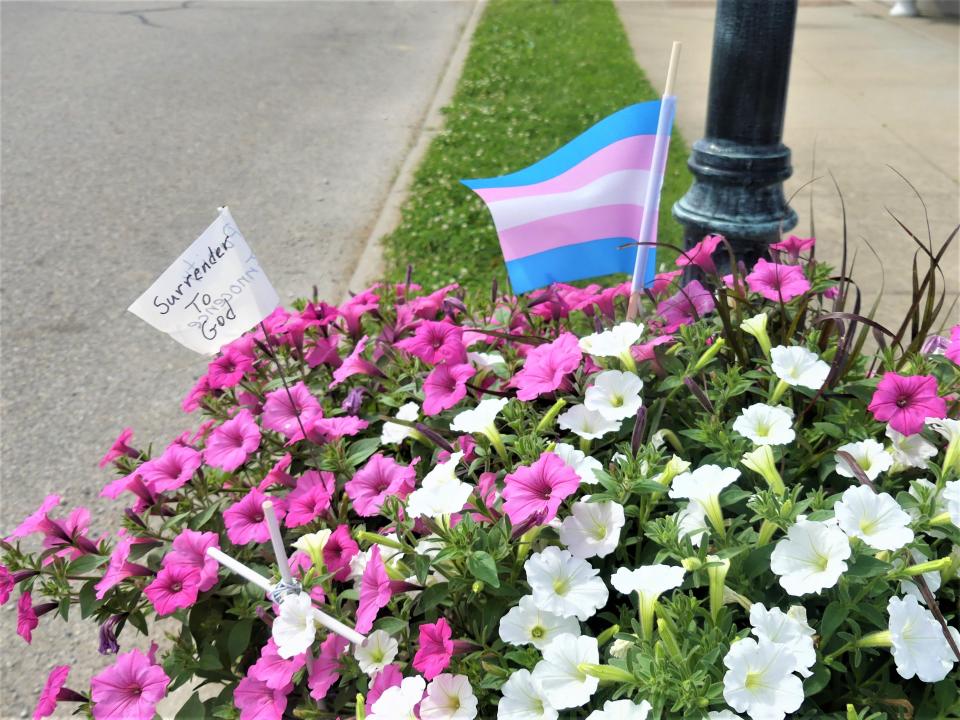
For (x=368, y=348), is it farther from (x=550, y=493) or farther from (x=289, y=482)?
(x=550, y=493)

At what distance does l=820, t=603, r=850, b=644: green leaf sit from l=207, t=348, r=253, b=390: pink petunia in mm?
1387

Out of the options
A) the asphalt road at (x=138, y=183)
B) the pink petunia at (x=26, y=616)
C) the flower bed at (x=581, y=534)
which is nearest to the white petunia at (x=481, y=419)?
the flower bed at (x=581, y=534)

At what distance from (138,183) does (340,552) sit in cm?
513

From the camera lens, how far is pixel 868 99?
795cm

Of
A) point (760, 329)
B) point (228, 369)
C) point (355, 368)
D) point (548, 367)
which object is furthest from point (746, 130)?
point (228, 369)

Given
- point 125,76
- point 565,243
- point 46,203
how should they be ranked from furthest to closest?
point 125,76 → point 46,203 → point 565,243

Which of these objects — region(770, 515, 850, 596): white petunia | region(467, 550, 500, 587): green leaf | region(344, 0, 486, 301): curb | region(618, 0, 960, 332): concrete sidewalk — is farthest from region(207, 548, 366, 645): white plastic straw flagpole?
region(618, 0, 960, 332): concrete sidewalk

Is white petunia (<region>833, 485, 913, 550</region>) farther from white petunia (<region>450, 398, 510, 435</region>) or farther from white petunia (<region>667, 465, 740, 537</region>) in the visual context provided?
white petunia (<region>450, 398, 510, 435</region>)

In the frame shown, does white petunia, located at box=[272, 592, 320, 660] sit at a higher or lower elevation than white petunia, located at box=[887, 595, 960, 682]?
lower

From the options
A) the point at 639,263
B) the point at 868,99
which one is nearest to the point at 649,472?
the point at 639,263

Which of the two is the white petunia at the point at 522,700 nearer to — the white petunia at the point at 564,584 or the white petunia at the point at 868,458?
the white petunia at the point at 564,584

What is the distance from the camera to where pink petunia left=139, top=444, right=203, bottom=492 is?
1.80 meters

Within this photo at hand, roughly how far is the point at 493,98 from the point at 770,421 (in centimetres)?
647

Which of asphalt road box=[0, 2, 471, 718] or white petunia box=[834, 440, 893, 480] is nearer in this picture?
white petunia box=[834, 440, 893, 480]
